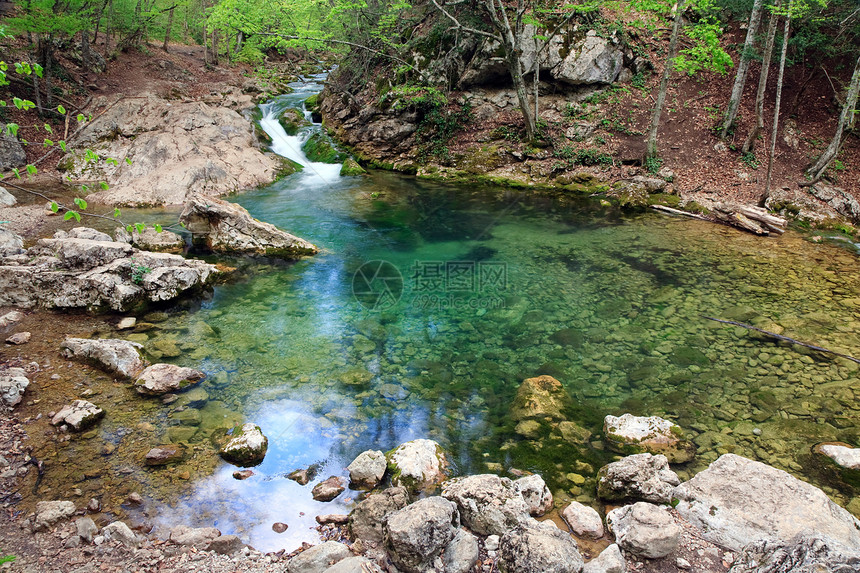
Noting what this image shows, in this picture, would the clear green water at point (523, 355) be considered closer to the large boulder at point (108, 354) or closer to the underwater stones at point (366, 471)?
the underwater stones at point (366, 471)

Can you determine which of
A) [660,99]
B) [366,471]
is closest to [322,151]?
[660,99]

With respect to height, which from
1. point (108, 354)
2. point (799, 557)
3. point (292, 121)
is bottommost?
point (108, 354)

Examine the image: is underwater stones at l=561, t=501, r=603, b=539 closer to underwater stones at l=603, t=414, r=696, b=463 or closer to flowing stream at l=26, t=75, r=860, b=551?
flowing stream at l=26, t=75, r=860, b=551

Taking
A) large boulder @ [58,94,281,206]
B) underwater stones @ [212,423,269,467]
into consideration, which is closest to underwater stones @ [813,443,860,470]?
underwater stones @ [212,423,269,467]

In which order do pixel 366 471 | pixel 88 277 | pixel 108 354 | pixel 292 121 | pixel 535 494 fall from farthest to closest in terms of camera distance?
pixel 292 121 → pixel 88 277 → pixel 108 354 → pixel 366 471 → pixel 535 494

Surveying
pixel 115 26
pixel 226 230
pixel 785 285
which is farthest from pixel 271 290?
pixel 115 26

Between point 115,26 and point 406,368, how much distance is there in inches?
1058

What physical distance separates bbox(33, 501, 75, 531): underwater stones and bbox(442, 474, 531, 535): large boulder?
3.31 meters

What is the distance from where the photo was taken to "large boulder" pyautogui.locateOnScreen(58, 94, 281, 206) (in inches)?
569

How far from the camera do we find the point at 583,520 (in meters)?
4.05

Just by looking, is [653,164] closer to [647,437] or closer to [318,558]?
[647,437]

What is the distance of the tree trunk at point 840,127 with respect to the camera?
12.7 m

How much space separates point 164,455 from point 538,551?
393cm

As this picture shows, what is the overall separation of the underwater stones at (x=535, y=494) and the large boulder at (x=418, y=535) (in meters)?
0.89
